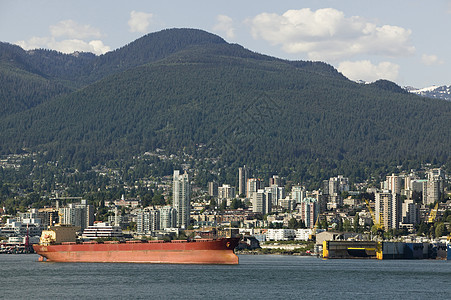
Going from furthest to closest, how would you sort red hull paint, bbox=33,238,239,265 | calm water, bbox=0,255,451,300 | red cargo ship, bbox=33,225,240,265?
red cargo ship, bbox=33,225,240,265 < red hull paint, bbox=33,238,239,265 < calm water, bbox=0,255,451,300

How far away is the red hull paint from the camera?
→ 124 metres

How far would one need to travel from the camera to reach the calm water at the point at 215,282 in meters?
88.8

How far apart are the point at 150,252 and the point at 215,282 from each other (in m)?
32.3

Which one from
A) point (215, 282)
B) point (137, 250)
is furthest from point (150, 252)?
point (215, 282)

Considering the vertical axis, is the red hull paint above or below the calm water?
above

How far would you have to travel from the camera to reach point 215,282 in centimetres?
9894

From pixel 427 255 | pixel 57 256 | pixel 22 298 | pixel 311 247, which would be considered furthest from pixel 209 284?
pixel 311 247

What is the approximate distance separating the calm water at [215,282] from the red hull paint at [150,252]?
3.21 m

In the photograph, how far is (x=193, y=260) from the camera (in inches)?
4978

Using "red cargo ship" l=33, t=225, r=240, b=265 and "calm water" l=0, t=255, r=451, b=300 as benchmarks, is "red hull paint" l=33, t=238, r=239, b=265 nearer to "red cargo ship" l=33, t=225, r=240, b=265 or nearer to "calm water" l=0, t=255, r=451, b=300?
"red cargo ship" l=33, t=225, r=240, b=265

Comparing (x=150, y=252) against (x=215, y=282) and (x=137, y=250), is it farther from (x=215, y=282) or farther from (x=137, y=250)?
(x=215, y=282)

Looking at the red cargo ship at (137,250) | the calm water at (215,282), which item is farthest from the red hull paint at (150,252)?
the calm water at (215,282)

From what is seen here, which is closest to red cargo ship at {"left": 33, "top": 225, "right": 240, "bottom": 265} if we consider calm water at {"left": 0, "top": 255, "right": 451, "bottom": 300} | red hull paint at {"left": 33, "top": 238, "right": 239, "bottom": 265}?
red hull paint at {"left": 33, "top": 238, "right": 239, "bottom": 265}

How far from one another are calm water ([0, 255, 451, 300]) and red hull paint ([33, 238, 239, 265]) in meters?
3.21
